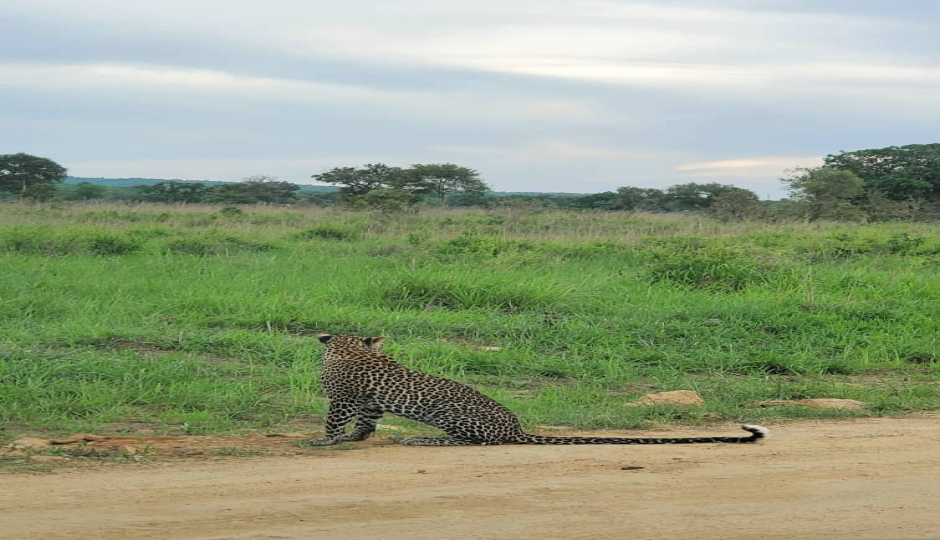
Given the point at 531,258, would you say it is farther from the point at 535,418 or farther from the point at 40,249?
the point at 535,418

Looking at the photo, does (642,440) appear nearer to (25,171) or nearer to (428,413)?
(428,413)

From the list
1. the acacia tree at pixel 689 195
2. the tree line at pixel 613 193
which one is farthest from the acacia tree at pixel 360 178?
the acacia tree at pixel 689 195

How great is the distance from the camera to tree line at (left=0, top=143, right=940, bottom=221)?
26.8m

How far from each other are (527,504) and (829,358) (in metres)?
4.91

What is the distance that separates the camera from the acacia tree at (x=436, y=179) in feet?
121

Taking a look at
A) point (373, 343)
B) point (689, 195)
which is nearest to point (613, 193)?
point (689, 195)

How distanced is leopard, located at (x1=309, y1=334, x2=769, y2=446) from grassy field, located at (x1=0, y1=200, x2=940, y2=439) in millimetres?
675

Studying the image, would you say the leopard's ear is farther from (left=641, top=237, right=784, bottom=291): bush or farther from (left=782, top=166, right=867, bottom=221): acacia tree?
(left=782, top=166, right=867, bottom=221): acacia tree

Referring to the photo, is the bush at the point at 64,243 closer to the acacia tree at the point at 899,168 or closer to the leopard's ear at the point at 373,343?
the leopard's ear at the point at 373,343

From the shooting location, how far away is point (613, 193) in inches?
1544

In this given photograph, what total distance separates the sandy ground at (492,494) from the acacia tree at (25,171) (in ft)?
110

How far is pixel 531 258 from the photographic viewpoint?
41.3 ft

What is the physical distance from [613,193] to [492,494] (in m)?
35.8

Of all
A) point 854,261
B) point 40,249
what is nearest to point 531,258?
point 854,261
